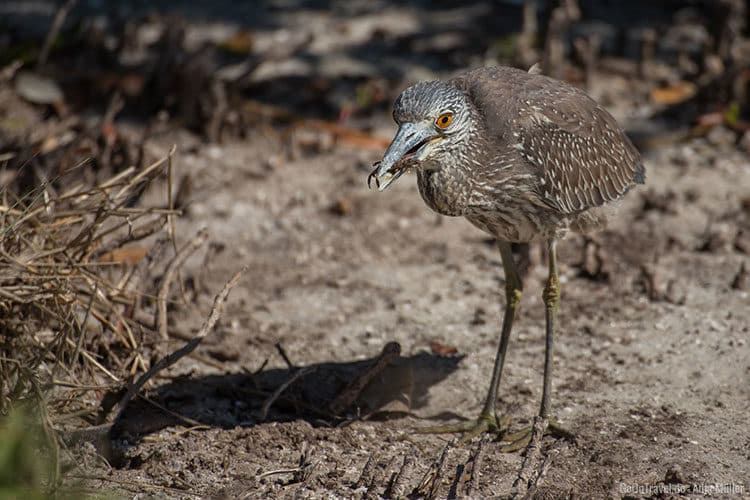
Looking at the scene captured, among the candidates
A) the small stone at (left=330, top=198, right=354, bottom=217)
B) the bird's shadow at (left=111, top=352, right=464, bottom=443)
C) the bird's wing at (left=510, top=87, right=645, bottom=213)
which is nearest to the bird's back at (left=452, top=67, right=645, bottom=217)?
the bird's wing at (left=510, top=87, right=645, bottom=213)

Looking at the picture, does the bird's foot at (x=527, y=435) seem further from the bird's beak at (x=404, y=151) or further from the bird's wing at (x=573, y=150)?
the bird's beak at (x=404, y=151)

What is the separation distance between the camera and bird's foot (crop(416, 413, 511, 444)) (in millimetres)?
4770

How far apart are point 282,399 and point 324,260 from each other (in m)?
1.54

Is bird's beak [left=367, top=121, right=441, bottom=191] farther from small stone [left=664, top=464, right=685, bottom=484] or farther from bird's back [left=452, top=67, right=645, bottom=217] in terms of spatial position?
small stone [left=664, top=464, right=685, bottom=484]

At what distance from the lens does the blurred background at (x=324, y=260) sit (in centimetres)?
443

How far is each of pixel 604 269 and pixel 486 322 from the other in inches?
32.6

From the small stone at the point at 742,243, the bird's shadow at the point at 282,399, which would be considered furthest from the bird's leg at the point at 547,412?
the small stone at the point at 742,243

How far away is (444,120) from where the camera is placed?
4.34 meters

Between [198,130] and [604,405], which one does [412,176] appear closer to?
[198,130]

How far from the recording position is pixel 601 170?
499 centimetres

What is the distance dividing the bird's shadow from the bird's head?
3.30ft

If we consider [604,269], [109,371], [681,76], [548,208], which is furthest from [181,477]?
[681,76]

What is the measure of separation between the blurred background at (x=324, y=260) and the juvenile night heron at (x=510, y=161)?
1.81ft

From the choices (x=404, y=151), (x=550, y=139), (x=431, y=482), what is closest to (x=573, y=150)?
(x=550, y=139)
